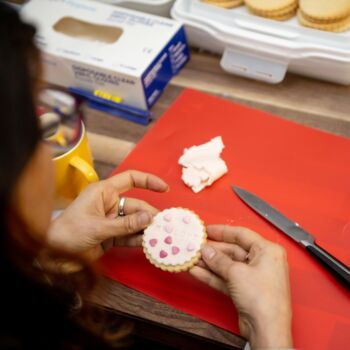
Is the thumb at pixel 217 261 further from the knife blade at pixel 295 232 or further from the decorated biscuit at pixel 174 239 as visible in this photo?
the knife blade at pixel 295 232

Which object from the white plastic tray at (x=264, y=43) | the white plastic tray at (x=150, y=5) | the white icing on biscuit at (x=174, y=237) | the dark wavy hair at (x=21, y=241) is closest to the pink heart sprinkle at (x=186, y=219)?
the white icing on biscuit at (x=174, y=237)

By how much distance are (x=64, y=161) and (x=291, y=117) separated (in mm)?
450

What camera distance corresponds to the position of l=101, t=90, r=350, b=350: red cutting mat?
714 millimetres

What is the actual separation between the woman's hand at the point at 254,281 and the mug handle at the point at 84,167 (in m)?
0.22

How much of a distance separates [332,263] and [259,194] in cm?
17

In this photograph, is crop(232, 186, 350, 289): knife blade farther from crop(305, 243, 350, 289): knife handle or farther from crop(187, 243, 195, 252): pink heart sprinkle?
crop(187, 243, 195, 252): pink heart sprinkle

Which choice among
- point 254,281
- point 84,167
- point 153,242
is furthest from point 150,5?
point 254,281

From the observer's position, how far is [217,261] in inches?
27.9

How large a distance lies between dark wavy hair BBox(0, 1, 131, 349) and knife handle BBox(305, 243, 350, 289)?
1.15 feet

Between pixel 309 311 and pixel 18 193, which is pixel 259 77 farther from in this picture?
pixel 18 193

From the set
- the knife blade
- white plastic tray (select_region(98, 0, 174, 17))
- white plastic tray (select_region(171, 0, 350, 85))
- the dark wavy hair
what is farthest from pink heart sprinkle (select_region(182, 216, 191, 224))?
white plastic tray (select_region(98, 0, 174, 17))

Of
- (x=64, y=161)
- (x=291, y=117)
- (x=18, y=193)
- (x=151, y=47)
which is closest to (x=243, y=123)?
(x=291, y=117)

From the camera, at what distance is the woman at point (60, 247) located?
444 mm

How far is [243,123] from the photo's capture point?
940mm
